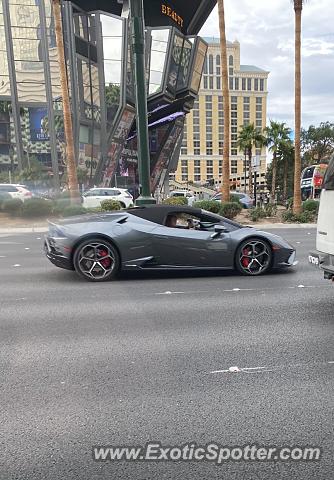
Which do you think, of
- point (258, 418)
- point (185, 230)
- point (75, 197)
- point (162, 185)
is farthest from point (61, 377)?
point (162, 185)

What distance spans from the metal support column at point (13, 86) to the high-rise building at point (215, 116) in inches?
4471

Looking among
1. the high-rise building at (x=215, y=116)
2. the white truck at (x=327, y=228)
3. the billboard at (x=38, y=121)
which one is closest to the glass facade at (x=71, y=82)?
the billboard at (x=38, y=121)

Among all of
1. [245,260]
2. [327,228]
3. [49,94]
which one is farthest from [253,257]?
[49,94]

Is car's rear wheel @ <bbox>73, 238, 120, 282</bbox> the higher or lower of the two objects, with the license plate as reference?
lower

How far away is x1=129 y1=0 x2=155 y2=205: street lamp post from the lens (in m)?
11.1

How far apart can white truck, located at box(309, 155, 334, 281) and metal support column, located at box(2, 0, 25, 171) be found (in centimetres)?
3717

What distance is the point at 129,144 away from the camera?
50188 mm

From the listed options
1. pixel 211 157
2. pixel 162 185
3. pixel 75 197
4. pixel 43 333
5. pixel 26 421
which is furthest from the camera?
pixel 211 157

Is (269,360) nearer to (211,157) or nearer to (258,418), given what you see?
(258,418)

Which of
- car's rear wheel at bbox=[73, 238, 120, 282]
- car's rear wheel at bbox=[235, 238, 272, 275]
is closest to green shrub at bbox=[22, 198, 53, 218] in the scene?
car's rear wheel at bbox=[73, 238, 120, 282]

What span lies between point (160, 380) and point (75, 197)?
19.3 m

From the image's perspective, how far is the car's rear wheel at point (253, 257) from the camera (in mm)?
7496

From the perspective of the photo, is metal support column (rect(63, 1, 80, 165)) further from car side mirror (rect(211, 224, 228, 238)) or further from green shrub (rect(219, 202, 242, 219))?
car side mirror (rect(211, 224, 228, 238))

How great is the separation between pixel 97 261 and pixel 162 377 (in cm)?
395
